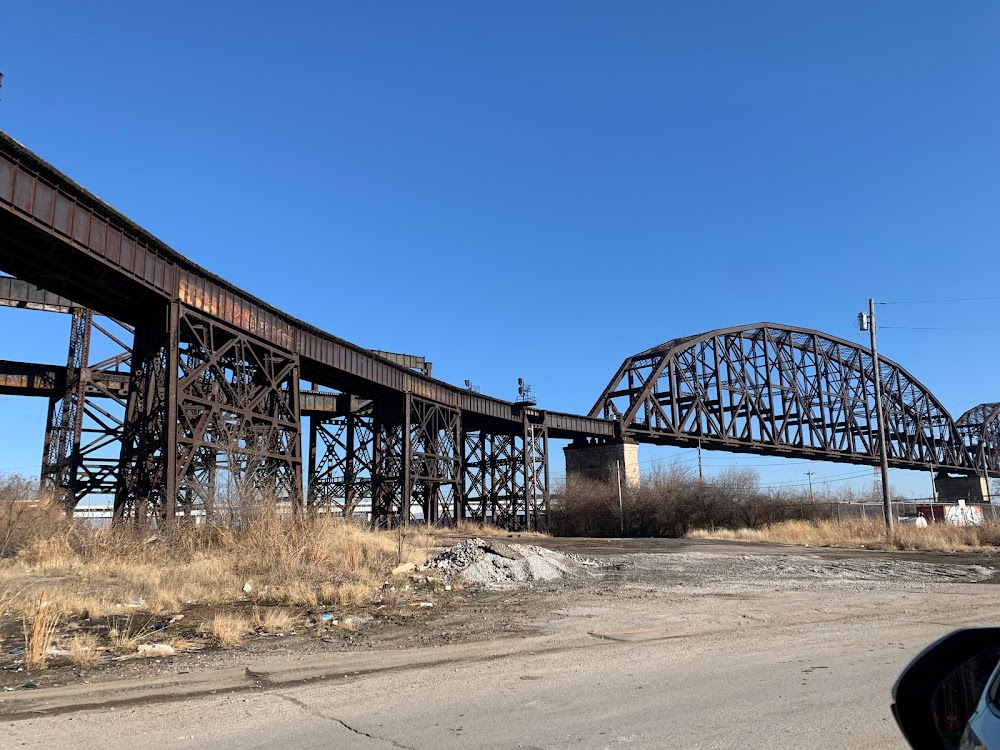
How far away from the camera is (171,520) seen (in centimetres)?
2214

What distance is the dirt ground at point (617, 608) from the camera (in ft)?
28.6

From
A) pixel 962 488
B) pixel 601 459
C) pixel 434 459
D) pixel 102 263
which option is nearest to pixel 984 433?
pixel 962 488

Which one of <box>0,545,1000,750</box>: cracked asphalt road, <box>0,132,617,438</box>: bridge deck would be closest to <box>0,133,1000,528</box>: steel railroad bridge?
<box>0,132,617,438</box>: bridge deck

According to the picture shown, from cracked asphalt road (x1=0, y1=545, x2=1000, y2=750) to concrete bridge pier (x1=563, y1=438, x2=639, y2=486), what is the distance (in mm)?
50552

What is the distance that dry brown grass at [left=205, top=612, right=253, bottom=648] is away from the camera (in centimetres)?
925

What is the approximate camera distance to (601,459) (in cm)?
6444

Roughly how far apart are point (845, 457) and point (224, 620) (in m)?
95.8

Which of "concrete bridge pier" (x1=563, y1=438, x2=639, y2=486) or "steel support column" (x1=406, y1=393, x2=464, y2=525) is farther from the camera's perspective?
"concrete bridge pier" (x1=563, y1=438, x2=639, y2=486)

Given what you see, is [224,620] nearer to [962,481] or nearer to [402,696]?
[402,696]

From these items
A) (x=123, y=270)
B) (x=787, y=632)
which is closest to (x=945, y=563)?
(x=787, y=632)

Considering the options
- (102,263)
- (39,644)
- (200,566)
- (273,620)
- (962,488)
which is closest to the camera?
(39,644)

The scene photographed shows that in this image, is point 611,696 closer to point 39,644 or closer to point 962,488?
point 39,644

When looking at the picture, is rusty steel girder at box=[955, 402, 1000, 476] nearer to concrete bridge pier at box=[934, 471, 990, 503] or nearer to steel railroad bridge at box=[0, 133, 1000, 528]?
concrete bridge pier at box=[934, 471, 990, 503]

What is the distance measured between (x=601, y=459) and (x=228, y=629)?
186 feet
